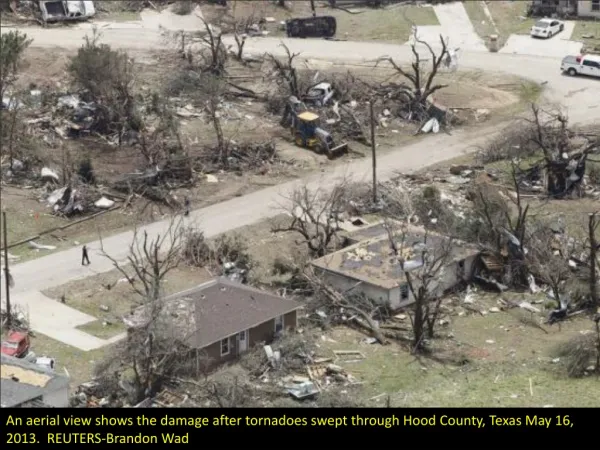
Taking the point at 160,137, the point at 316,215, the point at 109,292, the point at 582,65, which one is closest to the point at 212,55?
the point at 160,137

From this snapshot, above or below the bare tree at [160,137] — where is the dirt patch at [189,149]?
below

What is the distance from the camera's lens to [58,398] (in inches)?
1594

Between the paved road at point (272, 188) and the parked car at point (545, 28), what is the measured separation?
2598mm

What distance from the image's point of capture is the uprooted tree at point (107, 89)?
2469 inches

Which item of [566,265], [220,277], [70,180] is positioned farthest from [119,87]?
[566,265]

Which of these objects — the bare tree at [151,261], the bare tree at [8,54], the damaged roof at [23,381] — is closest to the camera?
the damaged roof at [23,381]

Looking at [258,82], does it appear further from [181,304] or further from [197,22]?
[181,304]

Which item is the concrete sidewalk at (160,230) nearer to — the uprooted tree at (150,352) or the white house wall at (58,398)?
the uprooted tree at (150,352)

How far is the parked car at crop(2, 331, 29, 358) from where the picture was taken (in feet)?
145

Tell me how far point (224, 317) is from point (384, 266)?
7046 millimetres

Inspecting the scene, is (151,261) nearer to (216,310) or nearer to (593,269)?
(216,310)

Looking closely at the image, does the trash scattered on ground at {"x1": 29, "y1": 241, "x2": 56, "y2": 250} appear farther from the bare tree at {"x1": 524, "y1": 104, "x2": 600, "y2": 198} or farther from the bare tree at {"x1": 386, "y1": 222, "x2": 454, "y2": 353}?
the bare tree at {"x1": 524, "y1": 104, "x2": 600, "y2": 198}

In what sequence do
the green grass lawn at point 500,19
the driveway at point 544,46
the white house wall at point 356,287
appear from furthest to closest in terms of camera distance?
the green grass lawn at point 500,19 < the driveway at point 544,46 < the white house wall at point 356,287

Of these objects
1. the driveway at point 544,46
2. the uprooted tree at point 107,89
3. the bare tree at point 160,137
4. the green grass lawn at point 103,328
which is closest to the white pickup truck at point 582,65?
the driveway at point 544,46
